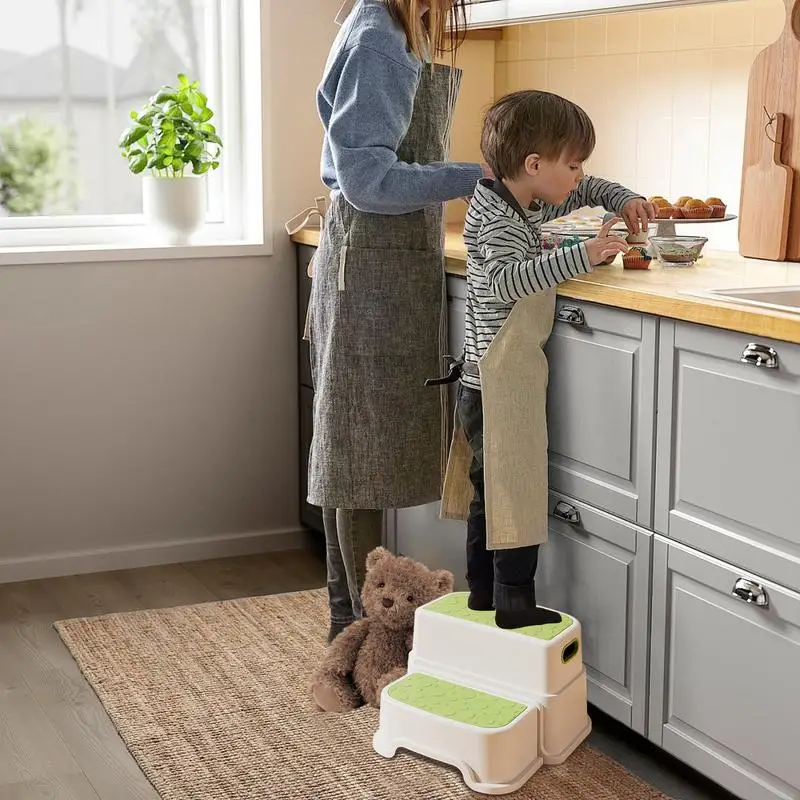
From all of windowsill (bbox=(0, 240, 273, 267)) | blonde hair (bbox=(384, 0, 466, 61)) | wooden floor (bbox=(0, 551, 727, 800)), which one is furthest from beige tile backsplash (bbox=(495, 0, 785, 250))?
wooden floor (bbox=(0, 551, 727, 800))

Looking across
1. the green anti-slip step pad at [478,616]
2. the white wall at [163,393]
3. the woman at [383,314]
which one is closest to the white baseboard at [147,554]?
the white wall at [163,393]

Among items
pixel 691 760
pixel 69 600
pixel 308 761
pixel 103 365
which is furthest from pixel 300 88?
pixel 691 760

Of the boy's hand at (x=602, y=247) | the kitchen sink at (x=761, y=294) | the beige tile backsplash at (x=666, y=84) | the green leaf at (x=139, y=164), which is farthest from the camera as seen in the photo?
the green leaf at (x=139, y=164)

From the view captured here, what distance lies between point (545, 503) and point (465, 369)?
0.29 metres

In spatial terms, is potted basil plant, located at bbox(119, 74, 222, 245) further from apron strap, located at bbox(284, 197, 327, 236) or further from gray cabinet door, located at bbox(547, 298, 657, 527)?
gray cabinet door, located at bbox(547, 298, 657, 527)

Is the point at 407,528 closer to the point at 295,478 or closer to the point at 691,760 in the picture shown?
the point at 295,478

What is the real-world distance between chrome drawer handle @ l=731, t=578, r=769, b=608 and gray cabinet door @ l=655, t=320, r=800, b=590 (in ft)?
0.08

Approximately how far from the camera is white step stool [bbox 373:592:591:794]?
2.09m

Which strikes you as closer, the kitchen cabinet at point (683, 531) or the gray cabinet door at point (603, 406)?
the kitchen cabinet at point (683, 531)

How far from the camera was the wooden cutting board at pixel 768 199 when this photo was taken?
2.50 metres

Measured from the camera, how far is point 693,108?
2.88 meters

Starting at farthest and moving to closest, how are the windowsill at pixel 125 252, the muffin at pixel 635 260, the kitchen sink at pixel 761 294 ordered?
the windowsill at pixel 125 252 → the muffin at pixel 635 260 → the kitchen sink at pixel 761 294

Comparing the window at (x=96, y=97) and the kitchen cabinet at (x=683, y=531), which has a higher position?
the window at (x=96, y=97)

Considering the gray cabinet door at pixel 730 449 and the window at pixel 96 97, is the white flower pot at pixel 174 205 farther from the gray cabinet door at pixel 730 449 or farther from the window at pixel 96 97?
the gray cabinet door at pixel 730 449
